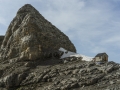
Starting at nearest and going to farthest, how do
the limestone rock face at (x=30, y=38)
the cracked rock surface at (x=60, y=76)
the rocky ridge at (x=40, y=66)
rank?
the cracked rock surface at (x=60, y=76) < the rocky ridge at (x=40, y=66) < the limestone rock face at (x=30, y=38)

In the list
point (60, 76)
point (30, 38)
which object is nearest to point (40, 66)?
Answer: point (30, 38)

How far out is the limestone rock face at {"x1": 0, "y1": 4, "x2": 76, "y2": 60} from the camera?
1713 inches

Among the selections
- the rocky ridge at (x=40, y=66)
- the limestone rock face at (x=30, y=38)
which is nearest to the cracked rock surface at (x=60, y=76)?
the rocky ridge at (x=40, y=66)

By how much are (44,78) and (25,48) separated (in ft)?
39.5

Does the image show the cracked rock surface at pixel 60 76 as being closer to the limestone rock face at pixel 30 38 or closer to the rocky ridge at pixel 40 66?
the rocky ridge at pixel 40 66

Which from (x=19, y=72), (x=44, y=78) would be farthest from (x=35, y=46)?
(x=44, y=78)

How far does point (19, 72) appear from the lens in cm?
3697

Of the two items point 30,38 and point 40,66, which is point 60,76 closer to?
point 40,66

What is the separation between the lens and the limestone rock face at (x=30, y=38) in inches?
1713

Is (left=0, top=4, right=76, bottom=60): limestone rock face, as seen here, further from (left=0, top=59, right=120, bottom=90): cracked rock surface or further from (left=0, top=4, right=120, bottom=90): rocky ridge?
(left=0, top=59, right=120, bottom=90): cracked rock surface

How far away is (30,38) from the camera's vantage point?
4428cm

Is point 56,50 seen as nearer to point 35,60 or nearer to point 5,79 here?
point 35,60

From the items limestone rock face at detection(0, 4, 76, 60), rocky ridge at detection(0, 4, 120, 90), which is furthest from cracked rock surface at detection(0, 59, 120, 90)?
limestone rock face at detection(0, 4, 76, 60)

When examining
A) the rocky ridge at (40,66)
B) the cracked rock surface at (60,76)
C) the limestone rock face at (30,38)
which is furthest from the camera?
the limestone rock face at (30,38)
